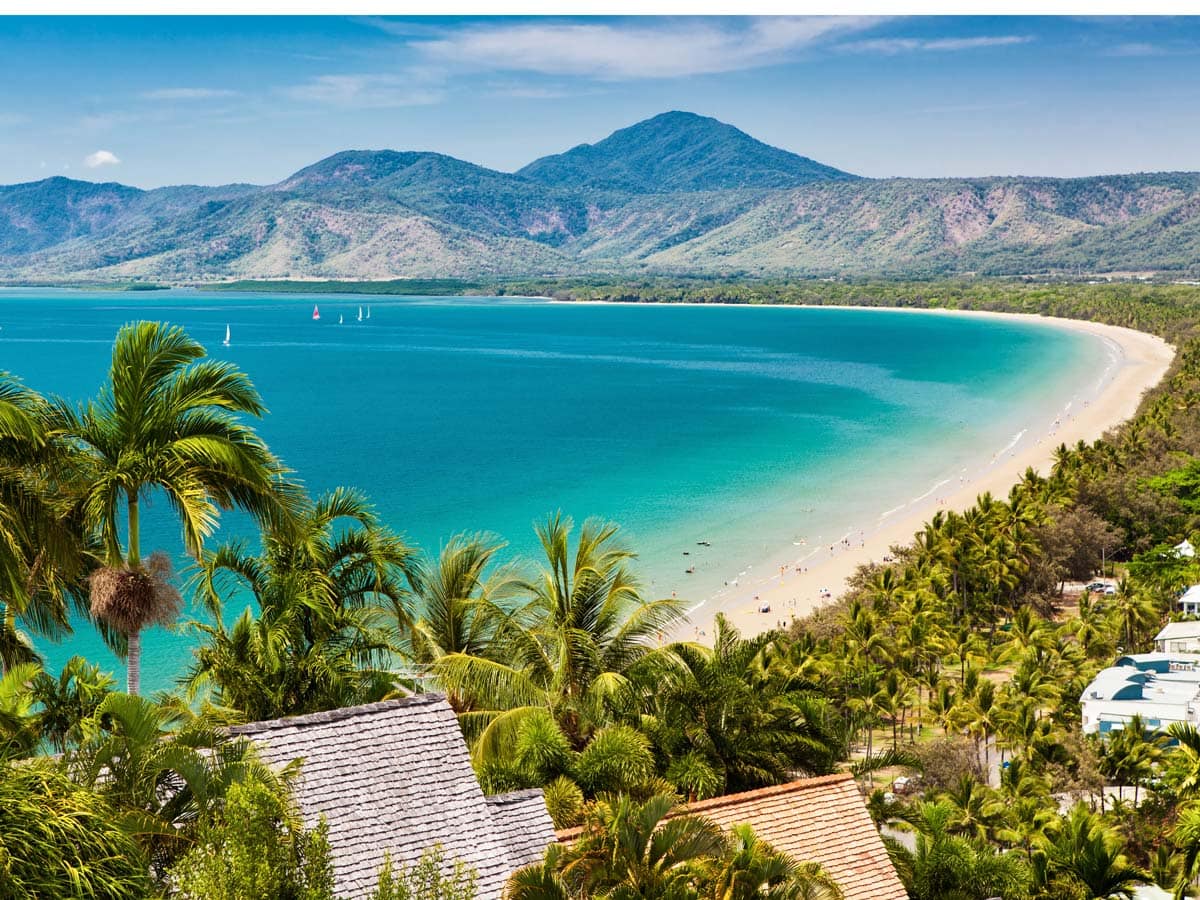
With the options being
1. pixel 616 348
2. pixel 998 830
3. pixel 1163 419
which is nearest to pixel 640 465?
pixel 1163 419

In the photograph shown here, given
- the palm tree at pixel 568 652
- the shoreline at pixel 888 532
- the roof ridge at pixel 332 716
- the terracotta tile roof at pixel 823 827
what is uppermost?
the roof ridge at pixel 332 716

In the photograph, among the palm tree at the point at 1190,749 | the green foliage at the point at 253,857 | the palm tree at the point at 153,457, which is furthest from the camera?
the palm tree at the point at 1190,749

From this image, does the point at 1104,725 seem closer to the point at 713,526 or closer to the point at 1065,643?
the point at 1065,643

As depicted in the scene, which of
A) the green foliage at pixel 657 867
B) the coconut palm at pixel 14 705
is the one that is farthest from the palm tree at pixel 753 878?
the coconut palm at pixel 14 705

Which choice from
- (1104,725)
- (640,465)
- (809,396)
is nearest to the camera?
(1104,725)

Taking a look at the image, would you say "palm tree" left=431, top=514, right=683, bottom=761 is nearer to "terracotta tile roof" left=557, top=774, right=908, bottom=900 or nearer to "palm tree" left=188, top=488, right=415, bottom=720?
"palm tree" left=188, top=488, right=415, bottom=720

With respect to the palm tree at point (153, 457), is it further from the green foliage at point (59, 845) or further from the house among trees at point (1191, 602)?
the house among trees at point (1191, 602)
